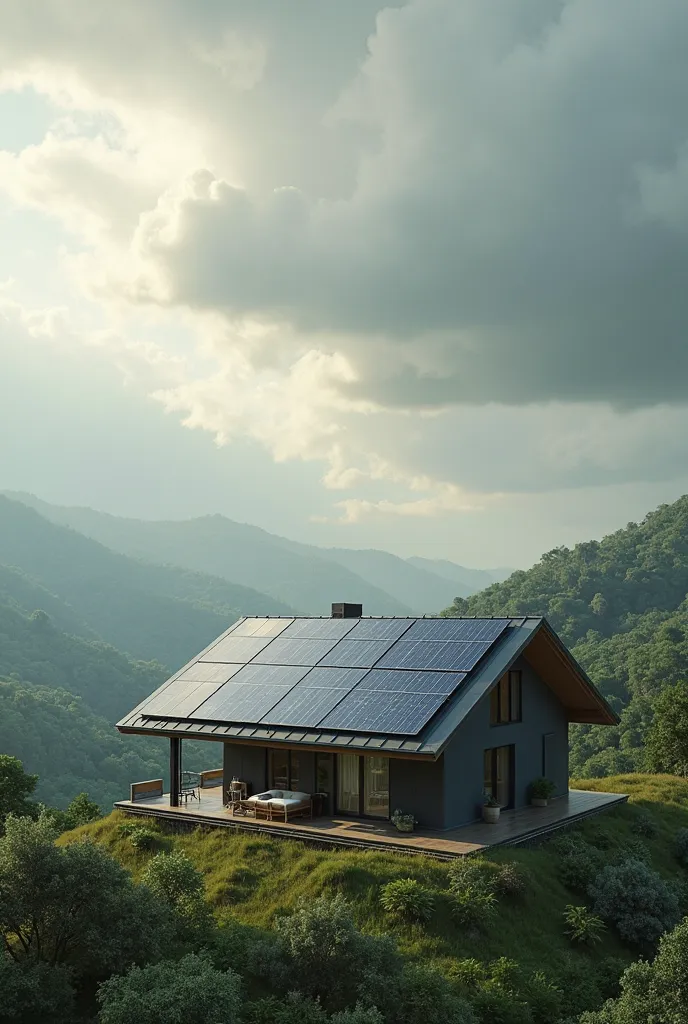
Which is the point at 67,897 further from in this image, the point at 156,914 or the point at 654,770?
the point at 654,770

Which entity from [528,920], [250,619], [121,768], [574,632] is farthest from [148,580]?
[528,920]

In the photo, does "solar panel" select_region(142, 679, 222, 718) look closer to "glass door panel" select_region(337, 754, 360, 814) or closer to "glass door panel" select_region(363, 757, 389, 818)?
"glass door panel" select_region(337, 754, 360, 814)

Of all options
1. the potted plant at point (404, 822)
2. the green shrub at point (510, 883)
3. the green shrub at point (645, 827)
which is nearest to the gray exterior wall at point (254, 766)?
the potted plant at point (404, 822)

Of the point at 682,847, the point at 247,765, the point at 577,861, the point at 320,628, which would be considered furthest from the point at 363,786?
the point at 682,847

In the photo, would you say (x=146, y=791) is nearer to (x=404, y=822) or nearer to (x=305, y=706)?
(x=305, y=706)

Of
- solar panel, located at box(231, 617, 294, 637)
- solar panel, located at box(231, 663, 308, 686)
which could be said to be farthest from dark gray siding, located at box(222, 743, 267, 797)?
solar panel, located at box(231, 617, 294, 637)

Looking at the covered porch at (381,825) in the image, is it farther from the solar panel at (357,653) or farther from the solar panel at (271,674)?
the solar panel at (357,653)
